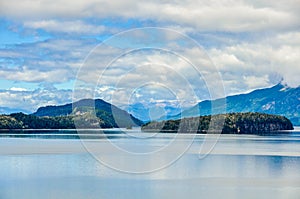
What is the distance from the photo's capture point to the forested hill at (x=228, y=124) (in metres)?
156

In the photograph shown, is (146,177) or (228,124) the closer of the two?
(146,177)

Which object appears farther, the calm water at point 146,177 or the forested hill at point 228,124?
the forested hill at point 228,124

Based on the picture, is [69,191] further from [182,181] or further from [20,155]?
[20,155]

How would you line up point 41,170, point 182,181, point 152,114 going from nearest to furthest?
point 182,181, point 41,170, point 152,114

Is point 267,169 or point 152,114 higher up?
point 152,114

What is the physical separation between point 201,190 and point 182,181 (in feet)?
13.6

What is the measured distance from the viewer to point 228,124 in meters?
156

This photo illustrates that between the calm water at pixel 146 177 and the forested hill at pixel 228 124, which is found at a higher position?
the forested hill at pixel 228 124

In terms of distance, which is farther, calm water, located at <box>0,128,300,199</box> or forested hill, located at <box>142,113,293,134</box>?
forested hill, located at <box>142,113,293,134</box>

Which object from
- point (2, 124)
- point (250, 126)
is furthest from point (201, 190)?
point (2, 124)

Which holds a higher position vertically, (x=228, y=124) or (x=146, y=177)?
(x=228, y=124)

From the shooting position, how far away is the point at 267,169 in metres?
47.4

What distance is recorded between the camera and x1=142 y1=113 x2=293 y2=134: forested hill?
156m

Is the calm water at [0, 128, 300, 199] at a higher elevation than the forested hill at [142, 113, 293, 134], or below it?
below
